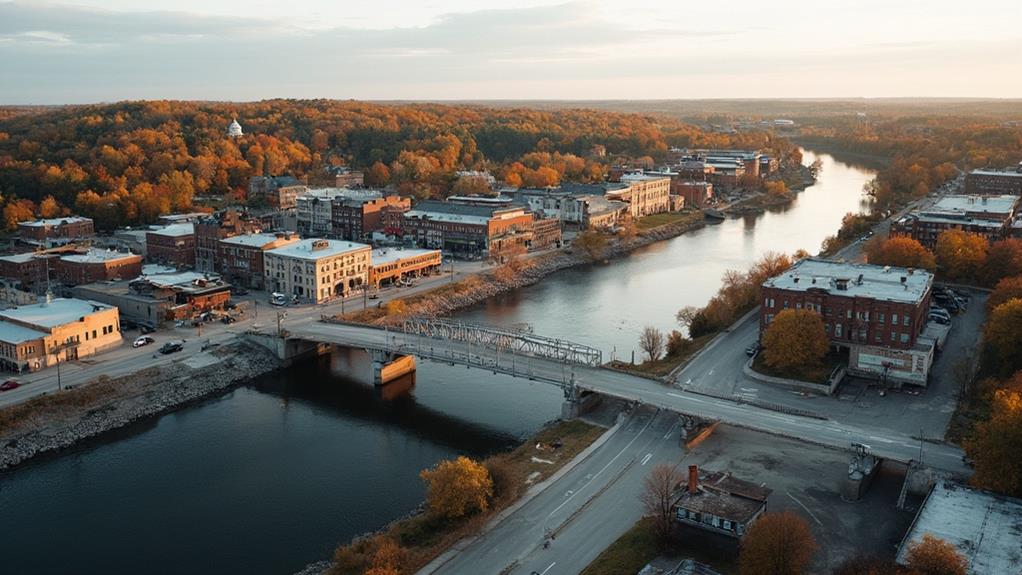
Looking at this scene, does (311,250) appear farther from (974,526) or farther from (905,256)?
(974,526)

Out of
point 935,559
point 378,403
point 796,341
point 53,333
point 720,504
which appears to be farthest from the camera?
point 53,333

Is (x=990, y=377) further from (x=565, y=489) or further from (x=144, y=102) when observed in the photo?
(x=144, y=102)

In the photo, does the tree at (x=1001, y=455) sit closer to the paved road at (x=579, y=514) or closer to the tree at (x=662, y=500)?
the tree at (x=662, y=500)

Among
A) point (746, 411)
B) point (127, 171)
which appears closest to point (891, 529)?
point (746, 411)

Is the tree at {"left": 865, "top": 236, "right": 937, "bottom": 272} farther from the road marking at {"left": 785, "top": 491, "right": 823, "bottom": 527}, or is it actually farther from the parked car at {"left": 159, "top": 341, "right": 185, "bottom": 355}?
the parked car at {"left": 159, "top": 341, "right": 185, "bottom": 355}

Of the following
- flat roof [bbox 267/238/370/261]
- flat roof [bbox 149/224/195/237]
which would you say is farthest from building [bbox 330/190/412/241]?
flat roof [bbox 267/238/370/261]

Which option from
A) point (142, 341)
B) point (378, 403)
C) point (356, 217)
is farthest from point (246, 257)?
point (378, 403)

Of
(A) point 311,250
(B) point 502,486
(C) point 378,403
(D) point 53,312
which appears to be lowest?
(C) point 378,403
